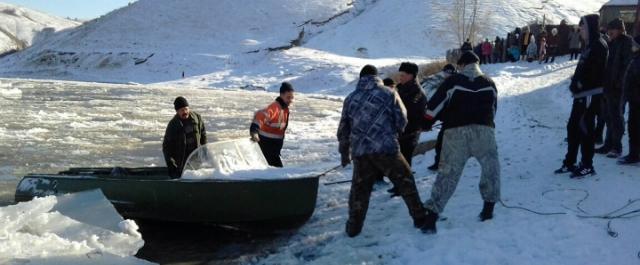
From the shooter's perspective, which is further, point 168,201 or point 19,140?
point 19,140

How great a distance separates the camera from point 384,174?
232 inches

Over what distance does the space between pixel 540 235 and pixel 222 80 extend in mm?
45154

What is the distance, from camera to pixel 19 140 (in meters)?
14.9

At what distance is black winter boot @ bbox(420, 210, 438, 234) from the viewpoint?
5.91 meters

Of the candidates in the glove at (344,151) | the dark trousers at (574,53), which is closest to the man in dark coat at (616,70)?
the glove at (344,151)

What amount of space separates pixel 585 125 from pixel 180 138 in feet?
16.4

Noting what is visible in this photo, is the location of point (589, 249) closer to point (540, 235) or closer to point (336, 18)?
point (540, 235)

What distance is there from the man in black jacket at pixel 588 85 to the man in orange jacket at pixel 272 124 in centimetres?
356

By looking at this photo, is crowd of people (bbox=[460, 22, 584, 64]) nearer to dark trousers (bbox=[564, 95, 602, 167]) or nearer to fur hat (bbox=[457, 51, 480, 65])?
dark trousers (bbox=[564, 95, 602, 167])

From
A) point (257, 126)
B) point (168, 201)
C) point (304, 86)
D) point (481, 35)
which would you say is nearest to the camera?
point (168, 201)

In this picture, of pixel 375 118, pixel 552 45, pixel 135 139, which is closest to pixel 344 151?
pixel 375 118

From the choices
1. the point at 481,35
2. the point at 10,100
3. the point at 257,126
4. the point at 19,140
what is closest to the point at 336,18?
the point at 481,35

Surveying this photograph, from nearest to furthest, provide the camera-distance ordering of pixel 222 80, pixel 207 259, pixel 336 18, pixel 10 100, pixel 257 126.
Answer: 1. pixel 207 259
2. pixel 257 126
3. pixel 10 100
4. pixel 222 80
5. pixel 336 18

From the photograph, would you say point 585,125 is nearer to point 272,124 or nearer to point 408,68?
point 408,68
